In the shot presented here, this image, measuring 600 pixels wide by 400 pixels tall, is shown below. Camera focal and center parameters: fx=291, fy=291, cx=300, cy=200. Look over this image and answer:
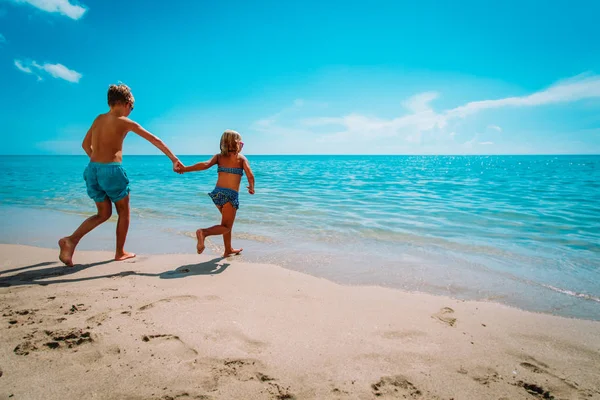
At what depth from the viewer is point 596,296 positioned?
3273mm

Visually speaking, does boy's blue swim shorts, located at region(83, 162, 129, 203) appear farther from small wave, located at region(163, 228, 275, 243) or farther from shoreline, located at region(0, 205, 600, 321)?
small wave, located at region(163, 228, 275, 243)

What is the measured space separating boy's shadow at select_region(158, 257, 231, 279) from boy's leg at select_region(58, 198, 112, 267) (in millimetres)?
1196

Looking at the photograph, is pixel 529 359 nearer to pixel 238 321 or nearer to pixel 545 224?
pixel 238 321

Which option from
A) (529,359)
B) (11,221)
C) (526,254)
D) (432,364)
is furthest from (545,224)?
(11,221)

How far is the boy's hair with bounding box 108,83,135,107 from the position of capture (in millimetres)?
3635

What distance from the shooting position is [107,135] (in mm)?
3602

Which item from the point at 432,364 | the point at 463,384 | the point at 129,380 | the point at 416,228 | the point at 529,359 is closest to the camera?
the point at 129,380

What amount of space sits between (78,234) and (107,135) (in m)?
1.28

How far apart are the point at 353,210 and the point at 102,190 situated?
6.25m

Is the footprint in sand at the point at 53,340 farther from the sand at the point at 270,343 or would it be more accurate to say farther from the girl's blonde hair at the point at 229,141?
the girl's blonde hair at the point at 229,141

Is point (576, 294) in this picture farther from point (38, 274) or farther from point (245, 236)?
point (38, 274)

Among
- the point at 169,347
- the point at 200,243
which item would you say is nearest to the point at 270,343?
the point at 169,347

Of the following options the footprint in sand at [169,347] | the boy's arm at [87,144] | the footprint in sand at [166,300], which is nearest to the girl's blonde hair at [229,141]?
the boy's arm at [87,144]

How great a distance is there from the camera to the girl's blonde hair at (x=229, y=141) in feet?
→ 13.3
